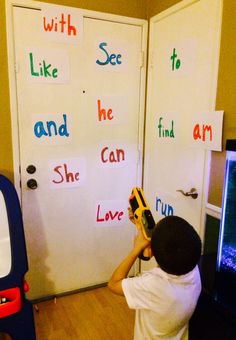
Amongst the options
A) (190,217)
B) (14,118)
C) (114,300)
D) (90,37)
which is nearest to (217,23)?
(90,37)

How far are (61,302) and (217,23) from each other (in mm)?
2021

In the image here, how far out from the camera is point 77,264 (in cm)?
224

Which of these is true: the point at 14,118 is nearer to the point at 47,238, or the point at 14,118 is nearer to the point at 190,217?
the point at 47,238

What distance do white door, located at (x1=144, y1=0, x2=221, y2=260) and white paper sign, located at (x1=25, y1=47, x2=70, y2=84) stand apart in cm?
61

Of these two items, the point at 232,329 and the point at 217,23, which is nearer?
the point at 232,329

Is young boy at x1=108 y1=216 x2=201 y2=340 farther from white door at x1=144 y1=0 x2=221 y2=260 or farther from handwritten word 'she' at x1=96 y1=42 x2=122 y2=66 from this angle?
handwritten word 'she' at x1=96 y1=42 x2=122 y2=66

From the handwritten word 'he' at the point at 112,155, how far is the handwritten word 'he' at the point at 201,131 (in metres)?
0.63

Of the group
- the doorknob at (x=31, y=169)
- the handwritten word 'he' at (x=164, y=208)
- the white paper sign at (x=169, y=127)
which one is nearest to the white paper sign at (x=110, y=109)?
the white paper sign at (x=169, y=127)

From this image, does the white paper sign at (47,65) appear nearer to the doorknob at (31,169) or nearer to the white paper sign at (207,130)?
the doorknob at (31,169)

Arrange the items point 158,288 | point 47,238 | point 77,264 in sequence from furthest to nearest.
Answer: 1. point 77,264
2. point 47,238
3. point 158,288

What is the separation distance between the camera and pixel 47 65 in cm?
189

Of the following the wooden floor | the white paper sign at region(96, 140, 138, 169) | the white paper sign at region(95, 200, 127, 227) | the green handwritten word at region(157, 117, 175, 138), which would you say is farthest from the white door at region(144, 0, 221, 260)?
the wooden floor

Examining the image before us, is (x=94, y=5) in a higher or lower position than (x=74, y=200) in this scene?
higher

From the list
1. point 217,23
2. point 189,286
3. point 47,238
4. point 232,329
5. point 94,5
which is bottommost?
point 47,238
